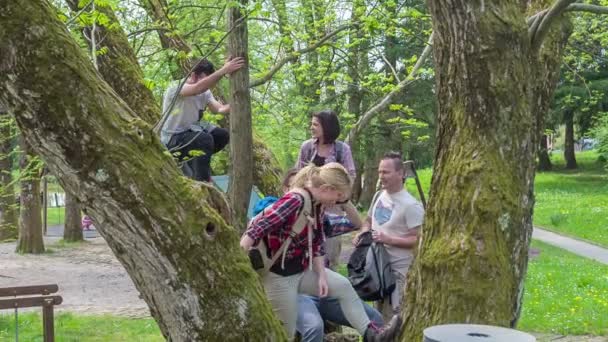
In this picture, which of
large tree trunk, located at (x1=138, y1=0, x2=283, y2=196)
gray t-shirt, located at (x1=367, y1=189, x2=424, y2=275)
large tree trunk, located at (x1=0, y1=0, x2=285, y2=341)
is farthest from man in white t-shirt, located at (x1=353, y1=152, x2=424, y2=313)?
large tree trunk, located at (x1=138, y1=0, x2=283, y2=196)

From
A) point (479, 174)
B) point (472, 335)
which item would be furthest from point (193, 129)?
point (472, 335)

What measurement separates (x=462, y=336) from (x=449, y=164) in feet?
4.84

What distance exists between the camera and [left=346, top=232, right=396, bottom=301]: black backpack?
558 cm

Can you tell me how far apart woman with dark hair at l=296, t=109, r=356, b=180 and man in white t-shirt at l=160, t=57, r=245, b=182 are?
87cm

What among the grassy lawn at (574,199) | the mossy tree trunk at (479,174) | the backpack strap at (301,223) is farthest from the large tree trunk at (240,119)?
the grassy lawn at (574,199)

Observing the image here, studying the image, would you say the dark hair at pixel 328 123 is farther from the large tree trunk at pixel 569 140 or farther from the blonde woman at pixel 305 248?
the large tree trunk at pixel 569 140

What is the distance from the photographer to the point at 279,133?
50.3 ft

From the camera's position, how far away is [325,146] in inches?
243

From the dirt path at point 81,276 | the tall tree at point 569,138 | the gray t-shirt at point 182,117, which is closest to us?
the gray t-shirt at point 182,117

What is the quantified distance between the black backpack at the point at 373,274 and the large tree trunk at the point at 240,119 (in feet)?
2.91

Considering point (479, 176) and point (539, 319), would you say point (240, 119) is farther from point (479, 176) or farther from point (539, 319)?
point (539, 319)

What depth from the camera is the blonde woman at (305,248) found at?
14.5ft

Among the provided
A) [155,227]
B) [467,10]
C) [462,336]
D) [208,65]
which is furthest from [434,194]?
[208,65]

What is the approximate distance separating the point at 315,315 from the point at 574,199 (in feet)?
90.5
